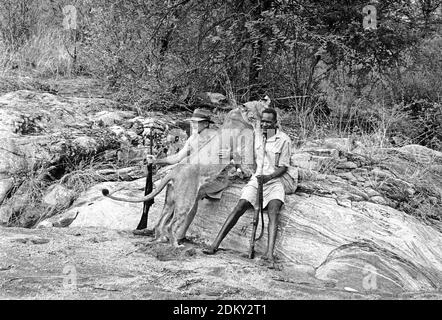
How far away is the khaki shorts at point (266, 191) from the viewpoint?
16.7 feet

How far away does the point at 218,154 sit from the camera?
17.6 ft

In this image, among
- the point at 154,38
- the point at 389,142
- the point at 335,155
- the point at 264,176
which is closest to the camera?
the point at 264,176

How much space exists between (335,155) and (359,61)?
2337 millimetres

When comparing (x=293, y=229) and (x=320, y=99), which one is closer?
(x=293, y=229)

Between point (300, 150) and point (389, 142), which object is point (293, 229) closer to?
point (300, 150)

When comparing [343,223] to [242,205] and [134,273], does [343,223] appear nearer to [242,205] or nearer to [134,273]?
[242,205]

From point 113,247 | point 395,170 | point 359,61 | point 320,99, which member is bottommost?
point 113,247

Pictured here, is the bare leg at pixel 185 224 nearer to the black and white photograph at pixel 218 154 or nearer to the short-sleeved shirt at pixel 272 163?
the black and white photograph at pixel 218 154

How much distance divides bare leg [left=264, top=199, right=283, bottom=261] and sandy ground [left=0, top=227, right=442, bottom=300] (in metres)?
0.13

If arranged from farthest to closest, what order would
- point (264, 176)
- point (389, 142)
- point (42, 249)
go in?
point (389, 142) < point (264, 176) < point (42, 249)

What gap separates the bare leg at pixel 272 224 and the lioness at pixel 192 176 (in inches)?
19.9

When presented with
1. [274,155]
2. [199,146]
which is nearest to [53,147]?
[199,146]

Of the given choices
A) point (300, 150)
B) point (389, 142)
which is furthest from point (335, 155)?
point (389, 142)

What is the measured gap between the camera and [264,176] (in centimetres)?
512
